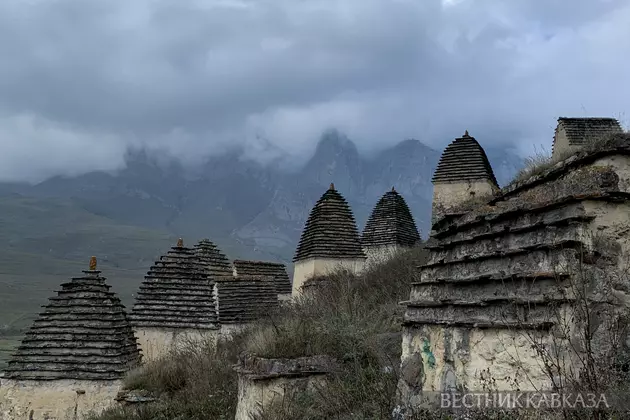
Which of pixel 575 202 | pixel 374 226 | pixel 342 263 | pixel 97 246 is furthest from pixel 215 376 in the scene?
pixel 97 246

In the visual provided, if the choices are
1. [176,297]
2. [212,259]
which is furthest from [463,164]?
[176,297]

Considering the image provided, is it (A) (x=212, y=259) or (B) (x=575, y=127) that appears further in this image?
(A) (x=212, y=259)

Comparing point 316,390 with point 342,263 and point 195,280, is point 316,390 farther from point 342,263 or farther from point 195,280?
point 342,263

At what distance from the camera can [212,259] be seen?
2583 centimetres

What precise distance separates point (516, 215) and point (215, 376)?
812 cm

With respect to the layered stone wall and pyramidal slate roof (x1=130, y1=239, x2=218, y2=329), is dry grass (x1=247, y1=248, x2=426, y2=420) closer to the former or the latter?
the layered stone wall

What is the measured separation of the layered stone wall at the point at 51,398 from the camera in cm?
1207

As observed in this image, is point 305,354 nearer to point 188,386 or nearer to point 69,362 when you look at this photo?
point 188,386

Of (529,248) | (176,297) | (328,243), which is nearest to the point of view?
(529,248)

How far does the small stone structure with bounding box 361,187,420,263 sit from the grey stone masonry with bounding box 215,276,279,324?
643cm

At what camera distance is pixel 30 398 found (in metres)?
12.2

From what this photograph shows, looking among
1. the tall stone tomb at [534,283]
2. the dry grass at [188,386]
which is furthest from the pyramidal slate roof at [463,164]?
the tall stone tomb at [534,283]

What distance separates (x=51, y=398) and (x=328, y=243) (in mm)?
13188

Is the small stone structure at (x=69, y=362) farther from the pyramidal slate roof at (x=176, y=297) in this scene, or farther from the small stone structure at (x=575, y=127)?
the small stone structure at (x=575, y=127)
